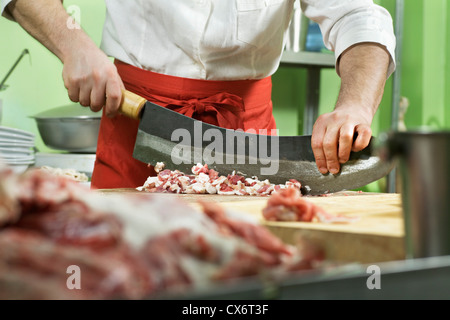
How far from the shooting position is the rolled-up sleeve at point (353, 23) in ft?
6.34

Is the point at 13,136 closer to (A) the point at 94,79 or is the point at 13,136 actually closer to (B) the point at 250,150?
(A) the point at 94,79

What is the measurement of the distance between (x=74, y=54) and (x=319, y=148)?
35.0 inches

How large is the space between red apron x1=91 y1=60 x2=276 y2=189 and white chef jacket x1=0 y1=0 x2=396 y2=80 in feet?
0.14

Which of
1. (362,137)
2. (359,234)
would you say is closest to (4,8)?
(362,137)

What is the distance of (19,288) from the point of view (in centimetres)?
45

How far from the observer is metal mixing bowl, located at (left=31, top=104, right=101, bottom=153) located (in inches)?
114

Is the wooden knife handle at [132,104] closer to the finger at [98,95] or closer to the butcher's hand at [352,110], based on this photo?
the finger at [98,95]

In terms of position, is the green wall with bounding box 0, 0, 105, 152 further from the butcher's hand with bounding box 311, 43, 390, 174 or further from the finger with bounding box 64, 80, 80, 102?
the butcher's hand with bounding box 311, 43, 390, 174

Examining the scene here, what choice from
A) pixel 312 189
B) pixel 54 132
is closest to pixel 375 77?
pixel 312 189

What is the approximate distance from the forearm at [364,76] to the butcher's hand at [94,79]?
0.77m

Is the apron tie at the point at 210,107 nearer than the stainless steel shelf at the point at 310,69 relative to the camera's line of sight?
Yes

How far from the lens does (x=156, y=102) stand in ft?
6.20

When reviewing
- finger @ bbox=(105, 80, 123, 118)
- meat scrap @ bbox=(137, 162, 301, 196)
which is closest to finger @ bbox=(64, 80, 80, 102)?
finger @ bbox=(105, 80, 123, 118)

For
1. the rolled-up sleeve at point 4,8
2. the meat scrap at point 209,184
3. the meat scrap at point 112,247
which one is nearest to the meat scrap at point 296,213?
the meat scrap at point 112,247
